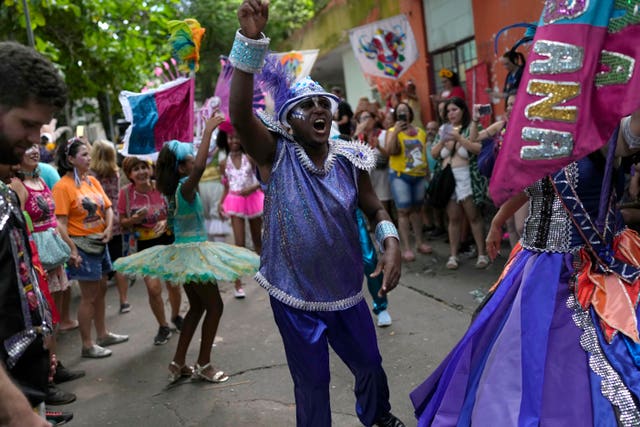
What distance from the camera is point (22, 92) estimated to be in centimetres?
174

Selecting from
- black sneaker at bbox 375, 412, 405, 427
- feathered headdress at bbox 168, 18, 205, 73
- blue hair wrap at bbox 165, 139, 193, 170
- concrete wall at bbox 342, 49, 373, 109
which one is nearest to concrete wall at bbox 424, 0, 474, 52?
concrete wall at bbox 342, 49, 373, 109

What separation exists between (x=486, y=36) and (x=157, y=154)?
18.0 feet

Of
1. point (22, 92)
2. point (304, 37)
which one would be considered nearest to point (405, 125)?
point (22, 92)

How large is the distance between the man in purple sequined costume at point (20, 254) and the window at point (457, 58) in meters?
7.87

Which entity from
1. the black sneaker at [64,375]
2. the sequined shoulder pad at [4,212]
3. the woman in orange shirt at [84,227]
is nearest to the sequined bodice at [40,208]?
the woman in orange shirt at [84,227]

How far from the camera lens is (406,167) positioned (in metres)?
7.50

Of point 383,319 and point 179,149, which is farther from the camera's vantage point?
point 383,319

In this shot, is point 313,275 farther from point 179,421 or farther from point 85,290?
point 85,290

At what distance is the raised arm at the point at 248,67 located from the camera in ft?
8.31

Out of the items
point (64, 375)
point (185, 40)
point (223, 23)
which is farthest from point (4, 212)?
point (223, 23)

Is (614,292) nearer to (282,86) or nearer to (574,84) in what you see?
(574,84)

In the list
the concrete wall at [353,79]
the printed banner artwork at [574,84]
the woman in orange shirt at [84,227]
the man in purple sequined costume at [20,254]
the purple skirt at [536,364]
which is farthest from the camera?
the concrete wall at [353,79]

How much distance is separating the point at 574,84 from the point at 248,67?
1337 millimetres

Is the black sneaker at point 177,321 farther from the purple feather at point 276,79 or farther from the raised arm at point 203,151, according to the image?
the purple feather at point 276,79
